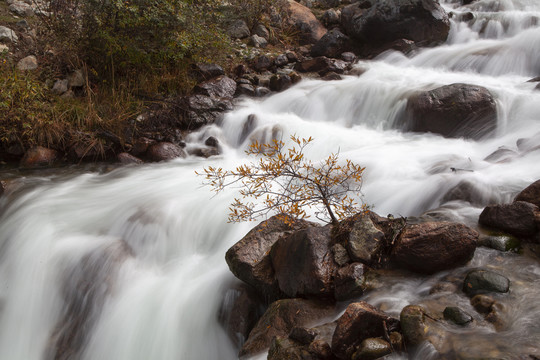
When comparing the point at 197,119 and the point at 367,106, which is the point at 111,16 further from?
the point at 367,106

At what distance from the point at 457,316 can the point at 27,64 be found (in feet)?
29.7

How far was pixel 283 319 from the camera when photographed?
11.0ft

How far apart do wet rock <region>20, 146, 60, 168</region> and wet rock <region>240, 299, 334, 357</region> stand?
5582 mm

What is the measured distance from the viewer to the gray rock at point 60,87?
328 inches

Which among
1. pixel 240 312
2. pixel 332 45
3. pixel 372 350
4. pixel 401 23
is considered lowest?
pixel 240 312

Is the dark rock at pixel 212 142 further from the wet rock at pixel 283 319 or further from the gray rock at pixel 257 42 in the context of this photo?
the gray rock at pixel 257 42

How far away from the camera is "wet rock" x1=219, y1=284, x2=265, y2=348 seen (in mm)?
3838

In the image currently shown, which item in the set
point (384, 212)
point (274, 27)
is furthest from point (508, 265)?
point (274, 27)

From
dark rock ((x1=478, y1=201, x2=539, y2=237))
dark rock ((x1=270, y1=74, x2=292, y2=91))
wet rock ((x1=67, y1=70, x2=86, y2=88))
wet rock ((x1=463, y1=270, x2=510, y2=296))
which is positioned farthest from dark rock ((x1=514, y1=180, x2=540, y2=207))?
wet rock ((x1=67, y1=70, x2=86, y2=88))

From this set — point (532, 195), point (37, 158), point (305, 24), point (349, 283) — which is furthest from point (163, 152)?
point (305, 24)

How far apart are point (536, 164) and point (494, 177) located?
618 millimetres

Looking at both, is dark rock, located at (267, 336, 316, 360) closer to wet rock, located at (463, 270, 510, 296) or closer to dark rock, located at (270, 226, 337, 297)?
dark rock, located at (270, 226, 337, 297)

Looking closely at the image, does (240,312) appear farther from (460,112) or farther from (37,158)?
(37,158)

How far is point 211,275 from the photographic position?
4.50m
